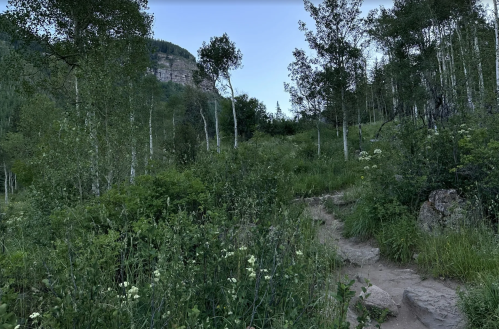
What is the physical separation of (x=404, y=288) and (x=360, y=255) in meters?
1.17

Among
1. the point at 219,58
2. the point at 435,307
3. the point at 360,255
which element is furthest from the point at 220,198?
the point at 219,58

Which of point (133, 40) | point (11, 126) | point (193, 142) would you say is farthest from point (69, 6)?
point (11, 126)

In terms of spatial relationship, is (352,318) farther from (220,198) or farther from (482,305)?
(220,198)

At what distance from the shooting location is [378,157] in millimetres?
7211

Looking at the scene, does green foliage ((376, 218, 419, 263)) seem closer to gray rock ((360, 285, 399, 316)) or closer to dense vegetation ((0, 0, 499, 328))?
dense vegetation ((0, 0, 499, 328))

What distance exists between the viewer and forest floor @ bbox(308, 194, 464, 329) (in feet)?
11.8

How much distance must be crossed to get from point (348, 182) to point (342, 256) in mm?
6610

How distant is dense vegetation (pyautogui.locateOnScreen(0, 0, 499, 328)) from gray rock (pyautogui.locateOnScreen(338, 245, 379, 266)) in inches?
13.1

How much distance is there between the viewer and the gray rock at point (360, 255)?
5.36m

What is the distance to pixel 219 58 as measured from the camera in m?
23.1

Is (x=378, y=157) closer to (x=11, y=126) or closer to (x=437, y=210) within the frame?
(x=437, y=210)

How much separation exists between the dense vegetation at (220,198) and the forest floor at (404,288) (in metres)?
0.23

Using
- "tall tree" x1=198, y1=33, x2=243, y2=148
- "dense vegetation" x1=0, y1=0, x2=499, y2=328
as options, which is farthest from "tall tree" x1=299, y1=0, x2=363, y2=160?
"tall tree" x1=198, y1=33, x2=243, y2=148

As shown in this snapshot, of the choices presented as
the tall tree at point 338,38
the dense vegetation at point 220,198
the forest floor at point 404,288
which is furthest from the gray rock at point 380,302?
the tall tree at point 338,38
